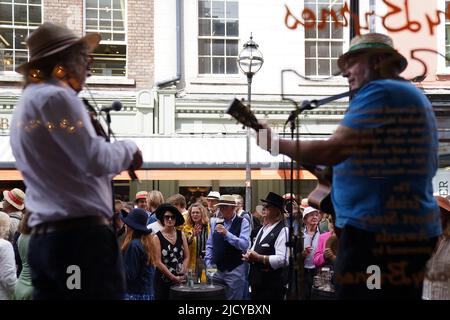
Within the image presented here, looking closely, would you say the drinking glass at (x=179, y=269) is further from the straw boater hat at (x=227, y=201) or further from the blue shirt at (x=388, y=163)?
the blue shirt at (x=388, y=163)

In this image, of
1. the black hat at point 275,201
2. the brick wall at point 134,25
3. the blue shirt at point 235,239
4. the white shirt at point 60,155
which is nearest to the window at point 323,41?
the brick wall at point 134,25

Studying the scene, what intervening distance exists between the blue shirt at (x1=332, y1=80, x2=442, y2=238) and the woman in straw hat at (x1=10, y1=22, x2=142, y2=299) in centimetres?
74

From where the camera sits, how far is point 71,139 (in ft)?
6.01

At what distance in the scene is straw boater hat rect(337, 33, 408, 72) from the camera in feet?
6.96

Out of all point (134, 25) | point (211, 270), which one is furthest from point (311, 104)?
point (211, 270)

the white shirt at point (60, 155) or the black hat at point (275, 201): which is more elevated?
the white shirt at point (60, 155)

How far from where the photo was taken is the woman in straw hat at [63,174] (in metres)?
1.85

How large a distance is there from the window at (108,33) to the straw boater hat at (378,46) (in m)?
0.95

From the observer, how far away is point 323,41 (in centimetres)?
231

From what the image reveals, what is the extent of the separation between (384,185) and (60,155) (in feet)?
3.45

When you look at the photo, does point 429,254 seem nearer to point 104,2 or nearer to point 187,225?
point 104,2

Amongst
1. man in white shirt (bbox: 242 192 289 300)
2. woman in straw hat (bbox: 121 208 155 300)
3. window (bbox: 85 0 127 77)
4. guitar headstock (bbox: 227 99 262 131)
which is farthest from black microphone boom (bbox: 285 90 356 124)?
man in white shirt (bbox: 242 192 289 300)

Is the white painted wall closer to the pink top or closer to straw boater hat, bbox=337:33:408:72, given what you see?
straw boater hat, bbox=337:33:408:72

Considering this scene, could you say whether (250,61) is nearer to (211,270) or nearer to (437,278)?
(437,278)
